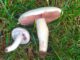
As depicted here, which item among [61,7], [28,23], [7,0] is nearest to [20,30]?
[28,23]

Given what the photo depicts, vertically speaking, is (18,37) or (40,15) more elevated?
(40,15)

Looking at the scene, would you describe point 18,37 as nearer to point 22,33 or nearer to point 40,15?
point 22,33

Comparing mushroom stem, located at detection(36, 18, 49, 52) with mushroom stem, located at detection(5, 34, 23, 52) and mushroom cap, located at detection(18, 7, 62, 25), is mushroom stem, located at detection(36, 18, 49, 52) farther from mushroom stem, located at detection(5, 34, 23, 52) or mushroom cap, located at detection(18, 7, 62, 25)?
mushroom stem, located at detection(5, 34, 23, 52)

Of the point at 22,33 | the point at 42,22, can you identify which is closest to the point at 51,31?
the point at 42,22

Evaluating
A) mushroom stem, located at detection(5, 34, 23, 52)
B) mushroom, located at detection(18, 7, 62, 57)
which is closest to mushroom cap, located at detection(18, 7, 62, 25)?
mushroom, located at detection(18, 7, 62, 57)

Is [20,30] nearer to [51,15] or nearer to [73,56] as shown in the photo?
[51,15]

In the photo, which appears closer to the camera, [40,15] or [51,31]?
[40,15]
